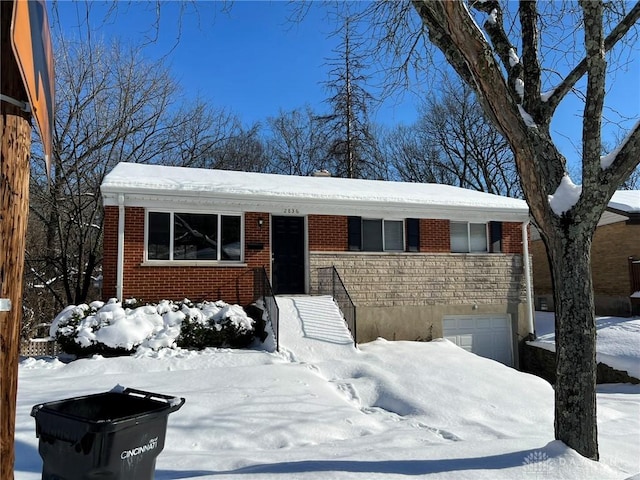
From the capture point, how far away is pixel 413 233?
536 inches

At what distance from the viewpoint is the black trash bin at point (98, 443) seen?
8.69 ft

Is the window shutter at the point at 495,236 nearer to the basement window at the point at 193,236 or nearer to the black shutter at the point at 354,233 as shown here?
the black shutter at the point at 354,233

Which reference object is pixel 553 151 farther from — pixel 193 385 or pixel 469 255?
pixel 469 255

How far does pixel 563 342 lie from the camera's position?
464cm

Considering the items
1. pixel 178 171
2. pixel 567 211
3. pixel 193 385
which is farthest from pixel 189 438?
pixel 178 171

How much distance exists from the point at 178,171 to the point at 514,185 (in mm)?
24543

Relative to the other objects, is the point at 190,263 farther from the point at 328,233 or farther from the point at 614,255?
the point at 614,255

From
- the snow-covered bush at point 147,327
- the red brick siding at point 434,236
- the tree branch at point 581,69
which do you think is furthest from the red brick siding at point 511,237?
the tree branch at point 581,69

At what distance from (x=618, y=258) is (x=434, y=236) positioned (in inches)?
381

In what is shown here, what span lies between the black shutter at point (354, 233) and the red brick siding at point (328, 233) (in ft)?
0.45

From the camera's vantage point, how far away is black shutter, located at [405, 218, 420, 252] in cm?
1354

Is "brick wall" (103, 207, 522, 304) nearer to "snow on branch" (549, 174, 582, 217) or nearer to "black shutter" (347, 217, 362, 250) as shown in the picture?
"black shutter" (347, 217, 362, 250)

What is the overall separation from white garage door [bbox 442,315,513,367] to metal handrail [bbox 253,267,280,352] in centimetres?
553

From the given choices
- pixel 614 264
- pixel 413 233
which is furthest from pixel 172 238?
pixel 614 264
